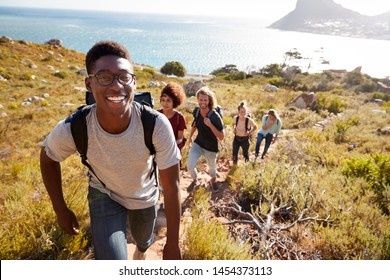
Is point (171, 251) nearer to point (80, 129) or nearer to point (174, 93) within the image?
point (80, 129)

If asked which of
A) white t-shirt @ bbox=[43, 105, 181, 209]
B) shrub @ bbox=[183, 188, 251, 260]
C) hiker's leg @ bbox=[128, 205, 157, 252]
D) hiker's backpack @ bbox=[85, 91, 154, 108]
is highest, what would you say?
hiker's backpack @ bbox=[85, 91, 154, 108]

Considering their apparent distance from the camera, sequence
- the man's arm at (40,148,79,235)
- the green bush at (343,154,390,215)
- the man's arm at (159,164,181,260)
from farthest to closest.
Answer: the green bush at (343,154,390,215) → the man's arm at (40,148,79,235) → the man's arm at (159,164,181,260)

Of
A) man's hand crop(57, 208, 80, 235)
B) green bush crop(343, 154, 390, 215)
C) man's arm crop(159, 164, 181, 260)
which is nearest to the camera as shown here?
man's arm crop(159, 164, 181, 260)

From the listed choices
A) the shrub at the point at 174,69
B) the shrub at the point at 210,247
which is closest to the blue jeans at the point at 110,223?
the shrub at the point at 210,247

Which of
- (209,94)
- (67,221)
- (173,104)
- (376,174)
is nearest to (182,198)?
(173,104)

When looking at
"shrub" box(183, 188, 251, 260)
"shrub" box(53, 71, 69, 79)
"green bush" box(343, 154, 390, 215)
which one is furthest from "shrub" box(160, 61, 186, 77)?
"shrub" box(183, 188, 251, 260)

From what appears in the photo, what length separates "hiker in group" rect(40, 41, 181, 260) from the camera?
1365mm

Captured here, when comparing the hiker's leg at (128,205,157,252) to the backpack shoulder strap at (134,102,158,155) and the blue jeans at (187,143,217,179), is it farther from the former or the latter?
the blue jeans at (187,143,217,179)

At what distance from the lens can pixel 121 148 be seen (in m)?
1.47

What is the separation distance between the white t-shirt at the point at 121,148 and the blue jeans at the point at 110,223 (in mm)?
Answer: 197

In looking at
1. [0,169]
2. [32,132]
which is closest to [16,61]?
[32,132]

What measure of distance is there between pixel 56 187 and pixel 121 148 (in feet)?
1.94

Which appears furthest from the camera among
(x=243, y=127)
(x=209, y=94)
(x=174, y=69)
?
(x=174, y=69)

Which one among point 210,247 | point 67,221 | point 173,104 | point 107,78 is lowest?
point 210,247
